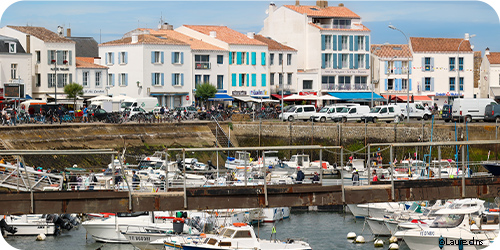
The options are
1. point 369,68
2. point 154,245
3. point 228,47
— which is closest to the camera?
point 154,245

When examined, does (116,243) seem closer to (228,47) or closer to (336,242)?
(336,242)

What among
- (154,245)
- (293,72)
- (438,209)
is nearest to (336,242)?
(438,209)

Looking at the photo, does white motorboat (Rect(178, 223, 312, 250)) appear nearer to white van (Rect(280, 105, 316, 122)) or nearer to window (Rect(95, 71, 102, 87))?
white van (Rect(280, 105, 316, 122))

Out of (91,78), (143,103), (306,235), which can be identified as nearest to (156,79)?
(91,78)

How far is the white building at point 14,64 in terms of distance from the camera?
214ft

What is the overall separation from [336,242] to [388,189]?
9.62 metres

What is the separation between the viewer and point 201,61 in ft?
250

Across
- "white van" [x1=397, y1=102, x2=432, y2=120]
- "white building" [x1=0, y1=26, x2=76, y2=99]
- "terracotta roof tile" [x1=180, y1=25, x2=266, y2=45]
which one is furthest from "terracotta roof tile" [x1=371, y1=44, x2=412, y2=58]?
"white building" [x1=0, y1=26, x2=76, y2=99]

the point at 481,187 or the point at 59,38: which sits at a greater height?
the point at 59,38

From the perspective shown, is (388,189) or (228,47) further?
(228,47)

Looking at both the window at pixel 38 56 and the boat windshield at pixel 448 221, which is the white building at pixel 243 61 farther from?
the boat windshield at pixel 448 221

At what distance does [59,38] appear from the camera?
6981 centimetres

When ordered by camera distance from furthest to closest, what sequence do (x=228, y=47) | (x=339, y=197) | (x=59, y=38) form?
(x=228, y=47)
(x=59, y=38)
(x=339, y=197)

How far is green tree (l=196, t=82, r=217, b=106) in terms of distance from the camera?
7362cm
